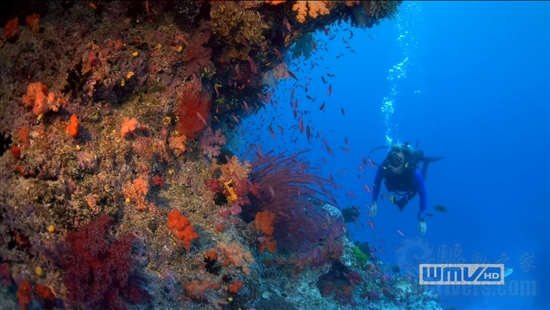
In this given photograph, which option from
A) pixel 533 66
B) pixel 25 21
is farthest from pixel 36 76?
pixel 533 66

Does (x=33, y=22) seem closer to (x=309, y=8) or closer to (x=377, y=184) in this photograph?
(x=309, y=8)

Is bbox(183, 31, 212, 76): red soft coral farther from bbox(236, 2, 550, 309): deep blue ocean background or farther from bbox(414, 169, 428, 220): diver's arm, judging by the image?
bbox(236, 2, 550, 309): deep blue ocean background

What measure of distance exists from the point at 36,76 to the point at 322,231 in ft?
18.7

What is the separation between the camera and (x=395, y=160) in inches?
427

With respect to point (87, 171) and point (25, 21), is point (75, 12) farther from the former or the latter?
point (87, 171)

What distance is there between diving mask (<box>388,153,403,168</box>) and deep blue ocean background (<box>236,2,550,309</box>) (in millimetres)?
38366

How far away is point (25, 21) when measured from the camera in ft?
15.1

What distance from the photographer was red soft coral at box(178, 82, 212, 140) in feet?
16.8

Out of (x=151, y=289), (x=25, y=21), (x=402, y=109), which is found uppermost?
Result: (x=402, y=109)

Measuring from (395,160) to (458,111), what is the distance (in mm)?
99048

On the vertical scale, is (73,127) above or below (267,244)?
above

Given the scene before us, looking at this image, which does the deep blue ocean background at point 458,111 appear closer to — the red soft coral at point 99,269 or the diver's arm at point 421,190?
the diver's arm at point 421,190

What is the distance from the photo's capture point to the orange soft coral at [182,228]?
4352 mm

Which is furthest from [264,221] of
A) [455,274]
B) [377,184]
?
[455,274]
